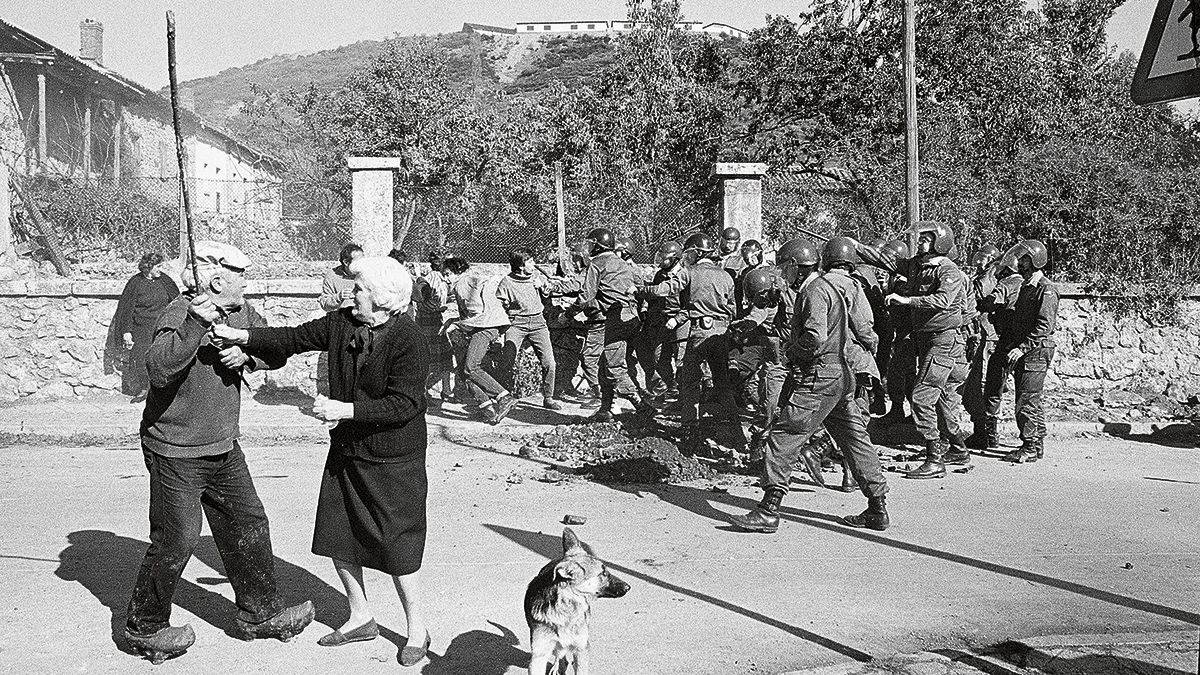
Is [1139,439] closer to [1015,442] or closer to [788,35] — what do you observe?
[1015,442]

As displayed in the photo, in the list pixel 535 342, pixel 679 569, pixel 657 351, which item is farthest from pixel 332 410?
pixel 657 351

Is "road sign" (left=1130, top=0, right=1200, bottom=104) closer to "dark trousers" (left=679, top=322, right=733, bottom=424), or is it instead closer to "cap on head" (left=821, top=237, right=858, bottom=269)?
"cap on head" (left=821, top=237, right=858, bottom=269)

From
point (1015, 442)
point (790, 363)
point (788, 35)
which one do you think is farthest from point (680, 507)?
point (788, 35)

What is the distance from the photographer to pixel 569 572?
12.1ft

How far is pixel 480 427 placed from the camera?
9812mm

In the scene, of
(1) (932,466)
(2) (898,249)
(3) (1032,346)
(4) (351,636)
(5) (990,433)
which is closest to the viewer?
(4) (351,636)

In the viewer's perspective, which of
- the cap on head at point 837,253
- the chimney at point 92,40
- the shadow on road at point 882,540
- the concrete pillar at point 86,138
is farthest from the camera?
the chimney at point 92,40

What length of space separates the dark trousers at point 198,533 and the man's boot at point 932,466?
537 centimetres

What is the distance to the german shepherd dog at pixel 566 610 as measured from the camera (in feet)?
12.0

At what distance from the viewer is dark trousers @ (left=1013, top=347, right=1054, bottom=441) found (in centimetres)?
→ 880

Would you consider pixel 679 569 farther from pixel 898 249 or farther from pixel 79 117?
pixel 79 117

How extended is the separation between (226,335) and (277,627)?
4.58 feet

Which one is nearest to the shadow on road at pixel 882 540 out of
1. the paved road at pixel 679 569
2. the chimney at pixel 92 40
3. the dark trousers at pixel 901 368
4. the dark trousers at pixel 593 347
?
the paved road at pixel 679 569

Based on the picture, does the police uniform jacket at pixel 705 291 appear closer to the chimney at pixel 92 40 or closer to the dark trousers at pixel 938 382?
the dark trousers at pixel 938 382
